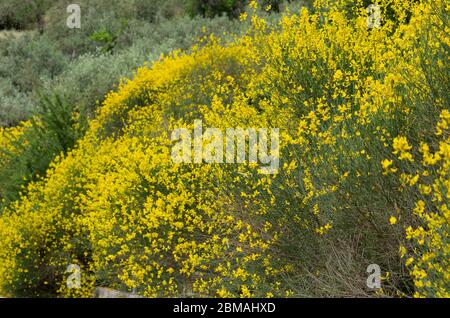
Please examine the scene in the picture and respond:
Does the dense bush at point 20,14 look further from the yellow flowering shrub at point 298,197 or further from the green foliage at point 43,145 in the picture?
the yellow flowering shrub at point 298,197

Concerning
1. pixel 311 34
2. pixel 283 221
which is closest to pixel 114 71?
pixel 311 34

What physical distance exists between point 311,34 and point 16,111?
10582mm

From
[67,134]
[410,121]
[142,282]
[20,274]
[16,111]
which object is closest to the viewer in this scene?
[410,121]

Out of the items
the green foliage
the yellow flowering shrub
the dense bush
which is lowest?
the yellow flowering shrub

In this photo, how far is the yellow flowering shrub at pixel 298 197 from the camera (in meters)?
4.05

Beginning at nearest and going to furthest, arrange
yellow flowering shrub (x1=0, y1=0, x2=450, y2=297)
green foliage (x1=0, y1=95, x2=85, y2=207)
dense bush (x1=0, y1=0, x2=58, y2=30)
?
1. yellow flowering shrub (x1=0, y1=0, x2=450, y2=297)
2. green foliage (x1=0, y1=95, x2=85, y2=207)
3. dense bush (x1=0, y1=0, x2=58, y2=30)

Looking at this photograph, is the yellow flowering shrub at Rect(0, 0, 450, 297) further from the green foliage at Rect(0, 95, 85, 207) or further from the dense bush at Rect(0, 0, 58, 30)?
the dense bush at Rect(0, 0, 58, 30)

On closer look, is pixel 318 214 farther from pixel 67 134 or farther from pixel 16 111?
pixel 16 111

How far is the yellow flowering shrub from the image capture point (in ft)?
13.3

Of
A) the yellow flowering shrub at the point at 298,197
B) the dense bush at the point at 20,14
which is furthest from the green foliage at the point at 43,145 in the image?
the dense bush at the point at 20,14

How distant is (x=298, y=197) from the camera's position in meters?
4.64

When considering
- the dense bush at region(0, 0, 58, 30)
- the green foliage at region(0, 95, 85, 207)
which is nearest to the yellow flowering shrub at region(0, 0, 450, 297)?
the green foliage at region(0, 95, 85, 207)

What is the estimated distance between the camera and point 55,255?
25.6 feet

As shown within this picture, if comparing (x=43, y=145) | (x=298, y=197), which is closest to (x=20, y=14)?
(x=43, y=145)
